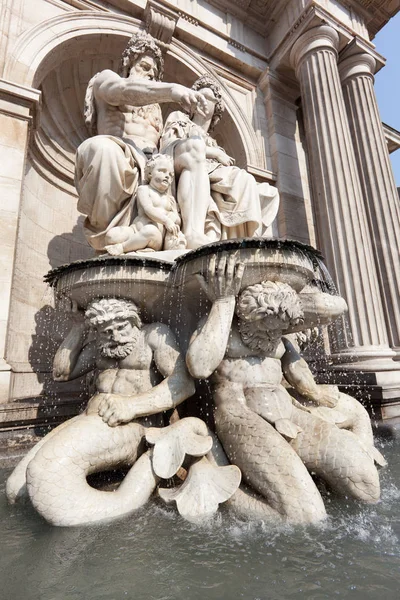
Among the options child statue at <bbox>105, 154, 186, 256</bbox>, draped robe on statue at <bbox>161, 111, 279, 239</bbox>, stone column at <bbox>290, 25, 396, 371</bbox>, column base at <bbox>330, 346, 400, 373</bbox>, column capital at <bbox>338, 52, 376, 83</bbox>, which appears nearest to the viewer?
child statue at <bbox>105, 154, 186, 256</bbox>

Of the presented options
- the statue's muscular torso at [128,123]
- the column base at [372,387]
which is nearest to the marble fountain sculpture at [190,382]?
the statue's muscular torso at [128,123]

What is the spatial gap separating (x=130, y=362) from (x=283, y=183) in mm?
5543

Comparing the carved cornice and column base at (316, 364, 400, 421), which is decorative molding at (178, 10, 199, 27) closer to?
the carved cornice

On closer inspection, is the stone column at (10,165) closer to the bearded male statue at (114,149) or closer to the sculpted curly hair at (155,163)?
the bearded male statue at (114,149)

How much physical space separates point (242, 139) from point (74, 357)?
5.66m

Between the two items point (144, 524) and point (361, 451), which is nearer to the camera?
point (144, 524)

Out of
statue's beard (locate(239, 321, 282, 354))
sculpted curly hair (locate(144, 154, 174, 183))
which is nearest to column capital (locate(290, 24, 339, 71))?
sculpted curly hair (locate(144, 154, 174, 183))

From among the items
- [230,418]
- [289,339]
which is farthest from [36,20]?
[230,418]

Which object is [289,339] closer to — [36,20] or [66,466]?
[66,466]

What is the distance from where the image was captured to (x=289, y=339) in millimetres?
2697

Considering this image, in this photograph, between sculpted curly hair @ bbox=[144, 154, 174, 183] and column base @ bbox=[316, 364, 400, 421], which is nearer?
sculpted curly hair @ bbox=[144, 154, 174, 183]

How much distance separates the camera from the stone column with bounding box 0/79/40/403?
3686 millimetres

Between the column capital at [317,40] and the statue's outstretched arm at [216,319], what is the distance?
5.94 m

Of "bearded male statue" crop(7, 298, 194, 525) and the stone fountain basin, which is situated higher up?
the stone fountain basin
